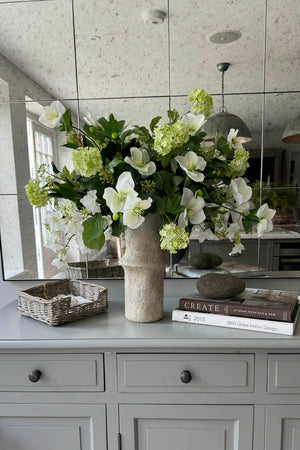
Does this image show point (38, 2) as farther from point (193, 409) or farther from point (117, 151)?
point (193, 409)

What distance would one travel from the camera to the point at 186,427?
104cm

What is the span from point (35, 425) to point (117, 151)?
0.97 meters

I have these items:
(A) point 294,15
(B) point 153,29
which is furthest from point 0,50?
(A) point 294,15

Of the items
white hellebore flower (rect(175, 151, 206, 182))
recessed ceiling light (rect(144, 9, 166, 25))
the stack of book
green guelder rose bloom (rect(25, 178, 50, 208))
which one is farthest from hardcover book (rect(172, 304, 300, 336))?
recessed ceiling light (rect(144, 9, 166, 25))

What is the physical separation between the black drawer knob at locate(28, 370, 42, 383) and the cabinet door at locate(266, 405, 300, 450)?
2.48 feet

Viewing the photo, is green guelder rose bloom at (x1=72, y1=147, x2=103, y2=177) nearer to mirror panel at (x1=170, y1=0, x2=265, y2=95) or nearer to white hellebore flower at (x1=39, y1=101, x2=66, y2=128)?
white hellebore flower at (x1=39, y1=101, x2=66, y2=128)

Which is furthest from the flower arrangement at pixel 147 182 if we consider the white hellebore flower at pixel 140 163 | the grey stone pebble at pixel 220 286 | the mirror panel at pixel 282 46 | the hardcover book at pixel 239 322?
the mirror panel at pixel 282 46

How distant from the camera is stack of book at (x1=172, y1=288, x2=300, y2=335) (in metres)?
1.00

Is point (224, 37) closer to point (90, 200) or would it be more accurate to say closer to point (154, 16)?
point (154, 16)

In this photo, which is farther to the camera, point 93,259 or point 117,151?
point 93,259

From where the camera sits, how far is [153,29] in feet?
Result: 4.37

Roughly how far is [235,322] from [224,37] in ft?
3.75

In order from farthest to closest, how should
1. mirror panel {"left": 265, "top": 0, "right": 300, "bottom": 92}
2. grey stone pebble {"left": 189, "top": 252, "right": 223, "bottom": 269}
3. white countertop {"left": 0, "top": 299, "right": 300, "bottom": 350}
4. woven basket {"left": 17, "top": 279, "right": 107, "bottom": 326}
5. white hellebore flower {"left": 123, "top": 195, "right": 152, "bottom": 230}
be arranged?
grey stone pebble {"left": 189, "top": 252, "right": 223, "bottom": 269} → mirror panel {"left": 265, "top": 0, "right": 300, "bottom": 92} → woven basket {"left": 17, "top": 279, "right": 107, "bottom": 326} → white countertop {"left": 0, "top": 299, "right": 300, "bottom": 350} → white hellebore flower {"left": 123, "top": 195, "right": 152, "bottom": 230}

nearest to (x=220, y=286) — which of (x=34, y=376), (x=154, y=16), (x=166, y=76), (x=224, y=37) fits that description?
(x=34, y=376)
